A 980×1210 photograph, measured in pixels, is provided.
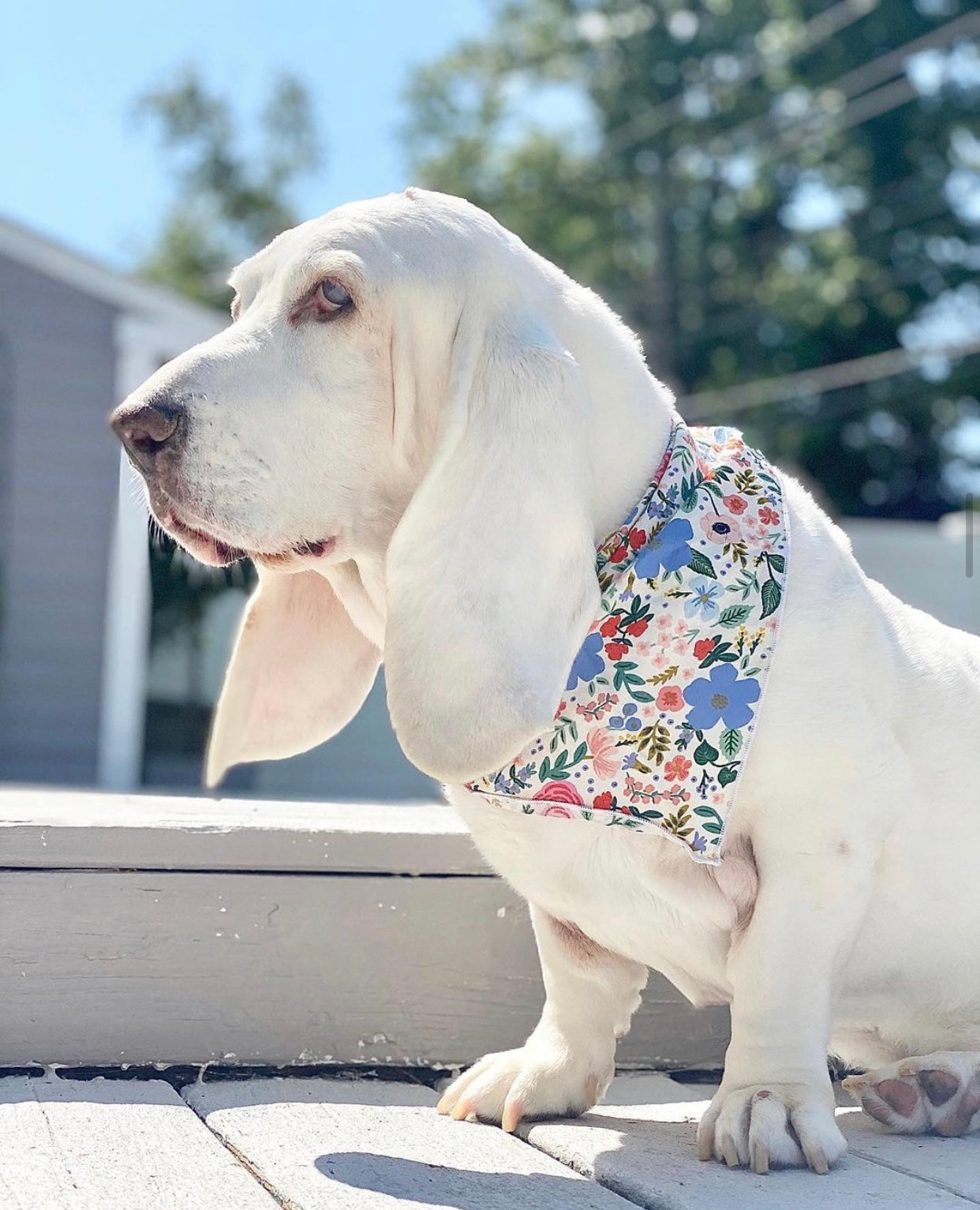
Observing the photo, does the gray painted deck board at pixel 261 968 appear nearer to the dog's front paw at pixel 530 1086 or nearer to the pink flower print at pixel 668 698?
the dog's front paw at pixel 530 1086

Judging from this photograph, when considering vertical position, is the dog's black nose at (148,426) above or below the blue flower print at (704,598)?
above

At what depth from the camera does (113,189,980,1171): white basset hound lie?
1973mm

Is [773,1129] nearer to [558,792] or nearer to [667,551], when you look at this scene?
[558,792]

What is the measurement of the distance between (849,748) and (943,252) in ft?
70.6

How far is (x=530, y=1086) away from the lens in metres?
2.28

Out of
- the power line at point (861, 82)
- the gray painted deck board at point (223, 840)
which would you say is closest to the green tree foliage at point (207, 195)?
the power line at point (861, 82)

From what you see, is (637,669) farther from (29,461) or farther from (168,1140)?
(29,461)

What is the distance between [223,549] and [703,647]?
701 mm

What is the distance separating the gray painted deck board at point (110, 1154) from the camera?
1.74m

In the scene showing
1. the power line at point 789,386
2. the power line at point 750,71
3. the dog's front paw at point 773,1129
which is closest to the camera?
the dog's front paw at point 773,1129

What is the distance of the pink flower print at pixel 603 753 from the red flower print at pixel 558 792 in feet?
0.14

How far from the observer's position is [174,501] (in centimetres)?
209

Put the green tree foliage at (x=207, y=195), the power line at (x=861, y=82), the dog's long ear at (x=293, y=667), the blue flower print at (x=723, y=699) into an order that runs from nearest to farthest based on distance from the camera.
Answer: the blue flower print at (x=723, y=699)
the dog's long ear at (x=293, y=667)
the power line at (x=861, y=82)
the green tree foliage at (x=207, y=195)

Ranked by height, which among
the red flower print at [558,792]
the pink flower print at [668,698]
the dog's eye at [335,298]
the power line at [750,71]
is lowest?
the red flower print at [558,792]
